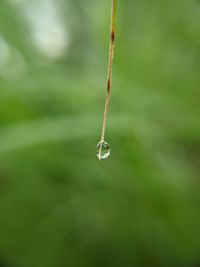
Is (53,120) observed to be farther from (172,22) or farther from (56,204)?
(172,22)

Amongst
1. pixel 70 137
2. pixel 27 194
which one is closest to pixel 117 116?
pixel 70 137

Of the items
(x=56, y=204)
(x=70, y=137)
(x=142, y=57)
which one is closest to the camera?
(x=70, y=137)

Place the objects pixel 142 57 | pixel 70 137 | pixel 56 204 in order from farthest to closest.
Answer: pixel 142 57 → pixel 56 204 → pixel 70 137

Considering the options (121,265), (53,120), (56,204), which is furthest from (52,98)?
(121,265)

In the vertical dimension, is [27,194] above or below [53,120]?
below

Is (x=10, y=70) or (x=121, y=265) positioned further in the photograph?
(x=10, y=70)

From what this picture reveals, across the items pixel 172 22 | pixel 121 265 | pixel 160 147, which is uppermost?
pixel 172 22
